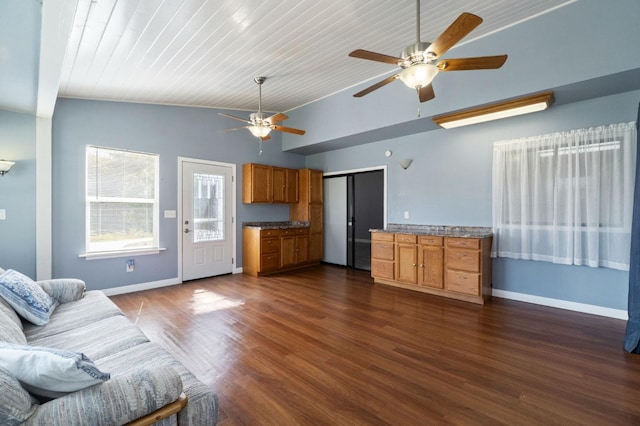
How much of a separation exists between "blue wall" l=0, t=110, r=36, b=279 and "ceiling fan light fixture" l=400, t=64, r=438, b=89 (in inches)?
184

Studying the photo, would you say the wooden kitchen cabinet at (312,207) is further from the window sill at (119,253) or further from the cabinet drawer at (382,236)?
the window sill at (119,253)

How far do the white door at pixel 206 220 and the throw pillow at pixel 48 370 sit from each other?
420 cm

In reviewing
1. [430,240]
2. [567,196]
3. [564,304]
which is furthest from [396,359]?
[567,196]

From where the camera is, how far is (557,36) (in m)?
3.11

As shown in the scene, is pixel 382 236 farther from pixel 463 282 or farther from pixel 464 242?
pixel 463 282

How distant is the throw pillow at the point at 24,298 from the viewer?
208 centimetres

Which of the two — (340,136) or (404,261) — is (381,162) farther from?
(404,261)

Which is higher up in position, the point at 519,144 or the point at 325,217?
the point at 519,144

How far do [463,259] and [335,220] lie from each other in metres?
3.06

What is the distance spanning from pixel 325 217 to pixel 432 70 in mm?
4659

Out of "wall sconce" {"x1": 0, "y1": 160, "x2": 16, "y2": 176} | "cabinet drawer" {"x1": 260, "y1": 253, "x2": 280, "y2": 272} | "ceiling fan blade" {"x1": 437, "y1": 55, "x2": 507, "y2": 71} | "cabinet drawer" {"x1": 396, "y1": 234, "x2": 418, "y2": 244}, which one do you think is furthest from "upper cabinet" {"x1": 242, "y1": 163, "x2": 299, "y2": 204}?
"ceiling fan blade" {"x1": 437, "y1": 55, "x2": 507, "y2": 71}

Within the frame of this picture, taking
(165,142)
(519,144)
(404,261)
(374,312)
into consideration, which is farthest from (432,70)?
(165,142)

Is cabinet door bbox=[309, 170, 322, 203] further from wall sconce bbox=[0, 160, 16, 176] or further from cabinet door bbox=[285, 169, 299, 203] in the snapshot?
wall sconce bbox=[0, 160, 16, 176]

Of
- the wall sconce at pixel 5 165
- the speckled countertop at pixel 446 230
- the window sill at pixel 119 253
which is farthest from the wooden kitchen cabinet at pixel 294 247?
the wall sconce at pixel 5 165
